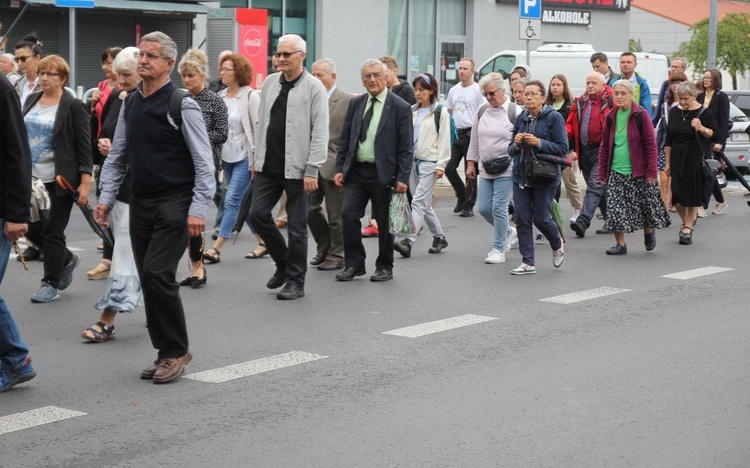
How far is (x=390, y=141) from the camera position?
1018 cm

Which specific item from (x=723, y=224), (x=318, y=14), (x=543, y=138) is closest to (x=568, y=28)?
(x=318, y=14)

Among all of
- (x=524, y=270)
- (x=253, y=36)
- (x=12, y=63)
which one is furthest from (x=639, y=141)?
(x=253, y=36)

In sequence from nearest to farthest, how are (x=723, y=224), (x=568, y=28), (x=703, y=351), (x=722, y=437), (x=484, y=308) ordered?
(x=722, y=437) < (x=703, y=351) < (x=484, y=308) < (x=723, y=224) < (x=568, y=28)

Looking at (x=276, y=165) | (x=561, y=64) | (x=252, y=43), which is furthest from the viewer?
(x=561, y=64)

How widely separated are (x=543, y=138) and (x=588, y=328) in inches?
116

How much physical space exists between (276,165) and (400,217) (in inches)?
48.5

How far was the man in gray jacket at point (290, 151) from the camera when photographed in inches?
369

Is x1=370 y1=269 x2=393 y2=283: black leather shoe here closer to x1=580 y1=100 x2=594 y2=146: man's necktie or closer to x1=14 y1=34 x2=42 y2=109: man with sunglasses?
x1=14 y1=34 x2=42 y2=109: man with sunglasses

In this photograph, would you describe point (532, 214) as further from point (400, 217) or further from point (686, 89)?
point (686, 89)

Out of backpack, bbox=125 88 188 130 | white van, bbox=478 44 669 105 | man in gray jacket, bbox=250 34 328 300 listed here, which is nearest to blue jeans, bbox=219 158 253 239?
A: man in gray jacket, bbox=250 34 328 300

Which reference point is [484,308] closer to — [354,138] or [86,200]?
[354,138]

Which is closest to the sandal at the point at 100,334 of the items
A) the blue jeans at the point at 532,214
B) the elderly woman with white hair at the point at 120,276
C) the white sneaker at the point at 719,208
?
the elderly woman with white hair at the point at 120,276

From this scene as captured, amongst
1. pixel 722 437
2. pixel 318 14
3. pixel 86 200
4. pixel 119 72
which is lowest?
pixel 722 437

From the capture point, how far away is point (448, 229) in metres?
14.0
